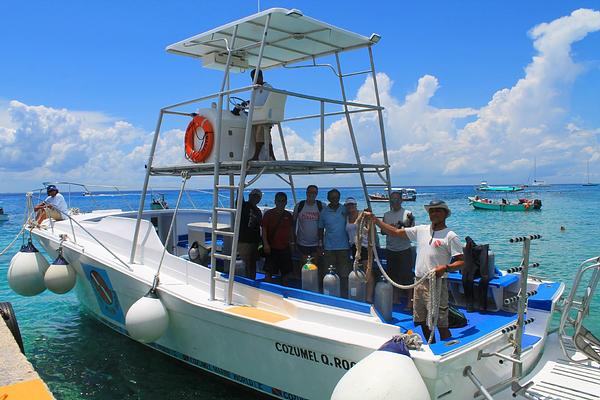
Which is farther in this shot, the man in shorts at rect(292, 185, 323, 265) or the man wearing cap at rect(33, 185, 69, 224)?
the man wearing cap at rect(33, 185, 69, 224)

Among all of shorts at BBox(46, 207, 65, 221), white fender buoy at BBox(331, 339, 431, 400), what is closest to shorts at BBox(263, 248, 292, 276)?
white fender buoy at BBox(331, 339, 431, 400)

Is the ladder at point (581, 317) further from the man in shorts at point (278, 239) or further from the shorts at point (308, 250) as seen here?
the man in shorts at point (278, 239)

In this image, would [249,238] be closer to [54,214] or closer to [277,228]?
[277,228]

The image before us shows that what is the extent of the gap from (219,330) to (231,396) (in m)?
1.07

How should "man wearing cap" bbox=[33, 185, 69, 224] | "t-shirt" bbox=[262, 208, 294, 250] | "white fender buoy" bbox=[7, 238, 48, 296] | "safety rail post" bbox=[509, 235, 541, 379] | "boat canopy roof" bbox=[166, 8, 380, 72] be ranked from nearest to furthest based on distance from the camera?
"safety rail post" bbox=[509, 235, 541, 379], "boat canopy roof" bbox=[166, 8, 380, 72], "t-shirt" bbox=[262, 208, 294, 250], "white fender buoy" bbox=[7, 238, 48, 296], "man wearing cap" bbox=[33, 185, 69, 224]

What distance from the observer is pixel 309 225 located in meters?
6.38

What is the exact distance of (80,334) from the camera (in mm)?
8406

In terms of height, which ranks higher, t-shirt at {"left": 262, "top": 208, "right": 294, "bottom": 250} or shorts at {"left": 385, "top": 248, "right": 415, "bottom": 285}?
t-shirt at {"left": 262, "top": 208, "right": 294, "bottom": 250}

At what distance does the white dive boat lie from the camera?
162 inches

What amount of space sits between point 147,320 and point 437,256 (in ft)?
10.7

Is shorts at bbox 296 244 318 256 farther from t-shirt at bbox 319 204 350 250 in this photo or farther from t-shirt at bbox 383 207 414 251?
t-shirt at bbox 383 207 414 251

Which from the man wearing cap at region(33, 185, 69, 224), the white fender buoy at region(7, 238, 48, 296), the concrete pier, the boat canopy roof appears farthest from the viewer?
the man wearing cap at region(33, 185, 69, 224)

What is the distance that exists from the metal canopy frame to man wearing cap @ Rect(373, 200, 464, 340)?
5.22 ft

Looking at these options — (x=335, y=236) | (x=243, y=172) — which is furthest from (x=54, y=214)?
(x=335, y=236)
